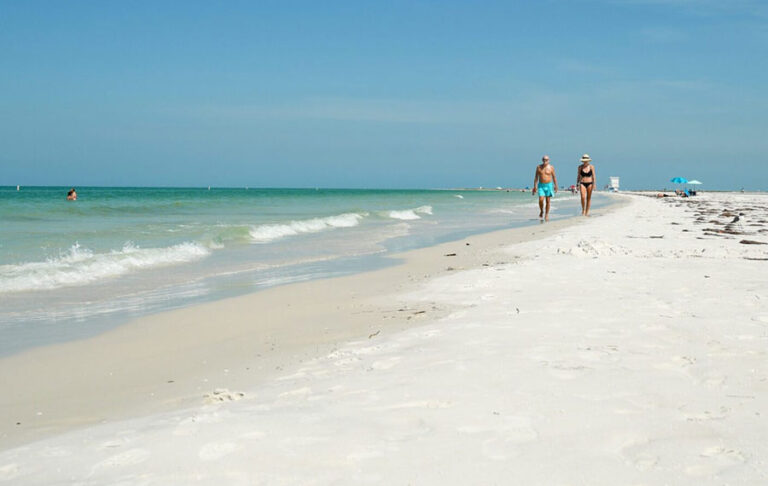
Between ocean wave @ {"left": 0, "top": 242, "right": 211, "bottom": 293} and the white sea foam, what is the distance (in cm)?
390

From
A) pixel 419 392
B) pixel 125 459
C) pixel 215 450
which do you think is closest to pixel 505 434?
pixel 419 392

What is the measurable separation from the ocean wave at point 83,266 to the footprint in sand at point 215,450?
618 cm

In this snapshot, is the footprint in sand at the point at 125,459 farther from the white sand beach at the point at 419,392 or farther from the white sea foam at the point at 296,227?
the white sea foam at the point at 296,227

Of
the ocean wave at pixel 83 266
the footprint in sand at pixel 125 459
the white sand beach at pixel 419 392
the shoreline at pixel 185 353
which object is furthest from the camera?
the ocean wave at pixel 83 266

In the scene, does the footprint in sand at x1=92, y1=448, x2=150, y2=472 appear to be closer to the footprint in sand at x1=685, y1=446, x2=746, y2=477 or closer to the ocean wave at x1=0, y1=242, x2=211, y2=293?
the footprint in sand at x1=685, y1=446, x2=746, y2=477

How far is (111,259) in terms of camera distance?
992 cm

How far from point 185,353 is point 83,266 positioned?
541cm

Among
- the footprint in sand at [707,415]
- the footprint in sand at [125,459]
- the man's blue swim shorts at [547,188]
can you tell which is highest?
the man's blue swim shorts at [547,188]

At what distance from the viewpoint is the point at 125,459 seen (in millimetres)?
2486

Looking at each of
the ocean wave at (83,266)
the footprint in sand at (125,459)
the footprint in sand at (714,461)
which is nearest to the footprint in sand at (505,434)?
the footprint in sand at (714,461)

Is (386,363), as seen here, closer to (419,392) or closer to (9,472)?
(419,392)

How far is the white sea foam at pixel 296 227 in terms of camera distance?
53.1ft

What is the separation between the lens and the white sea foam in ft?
53.1

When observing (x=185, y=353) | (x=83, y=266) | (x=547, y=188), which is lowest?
(x=185, y=353)
